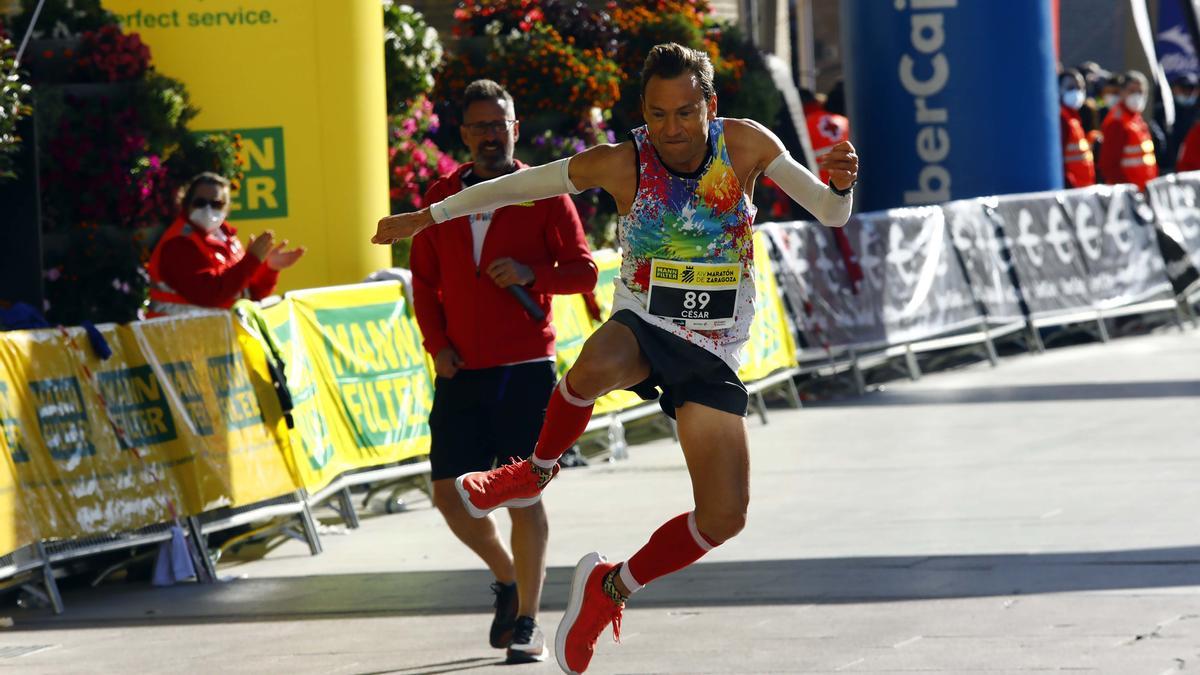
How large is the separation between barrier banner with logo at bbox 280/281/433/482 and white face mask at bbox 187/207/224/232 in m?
0.54

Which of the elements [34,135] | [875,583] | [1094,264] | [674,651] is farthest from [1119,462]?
[1094,264]

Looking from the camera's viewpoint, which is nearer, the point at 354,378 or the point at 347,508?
the point at 347,508

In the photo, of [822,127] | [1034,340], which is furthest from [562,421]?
[822,127]

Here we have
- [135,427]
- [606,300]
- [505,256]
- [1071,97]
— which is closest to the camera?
[505,256]

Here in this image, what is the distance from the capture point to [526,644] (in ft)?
24.0

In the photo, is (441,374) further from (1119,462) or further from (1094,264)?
(1094,264)

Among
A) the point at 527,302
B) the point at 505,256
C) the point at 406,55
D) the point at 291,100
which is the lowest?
the point at 527,302

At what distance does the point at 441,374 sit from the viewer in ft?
25.2

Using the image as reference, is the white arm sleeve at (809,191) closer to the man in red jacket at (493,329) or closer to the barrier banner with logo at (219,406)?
the man in red jacket at (493,329)

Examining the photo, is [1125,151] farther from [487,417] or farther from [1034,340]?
[487,417]

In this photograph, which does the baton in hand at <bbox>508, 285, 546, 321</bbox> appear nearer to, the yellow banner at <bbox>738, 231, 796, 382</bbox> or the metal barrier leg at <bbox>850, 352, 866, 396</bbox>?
the yellow banner at <bbox>738, 231, 796, 382</bbox>

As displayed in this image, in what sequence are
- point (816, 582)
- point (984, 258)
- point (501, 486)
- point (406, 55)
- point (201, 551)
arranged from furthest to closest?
1. point (984, 258)
2. point (406, 55)
3. point (201, 551)
4. point (816, 582)
5. point (501, 486)

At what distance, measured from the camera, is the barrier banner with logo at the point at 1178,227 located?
20.1 meters

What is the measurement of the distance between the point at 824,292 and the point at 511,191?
9821mm
